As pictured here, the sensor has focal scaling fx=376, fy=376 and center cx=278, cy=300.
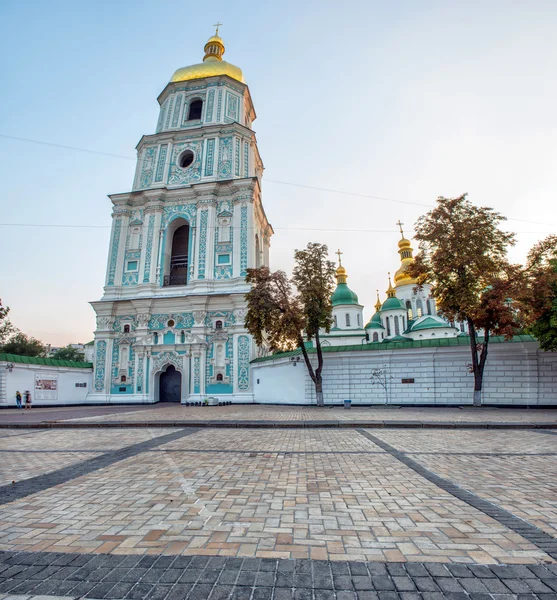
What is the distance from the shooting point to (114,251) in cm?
3098

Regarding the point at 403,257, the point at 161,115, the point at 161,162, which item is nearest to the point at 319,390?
the point at 161,162

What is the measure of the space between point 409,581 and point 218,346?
84.9 ft

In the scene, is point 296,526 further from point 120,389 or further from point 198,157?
point 198,157

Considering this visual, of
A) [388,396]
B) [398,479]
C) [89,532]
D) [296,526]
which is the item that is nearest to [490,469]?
[398,479]

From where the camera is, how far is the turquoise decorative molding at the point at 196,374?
26859 mm

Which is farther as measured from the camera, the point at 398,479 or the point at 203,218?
the point at 203,218

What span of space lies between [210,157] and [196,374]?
1804cm

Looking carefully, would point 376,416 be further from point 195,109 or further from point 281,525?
point 195,109

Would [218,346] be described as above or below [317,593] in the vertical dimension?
above

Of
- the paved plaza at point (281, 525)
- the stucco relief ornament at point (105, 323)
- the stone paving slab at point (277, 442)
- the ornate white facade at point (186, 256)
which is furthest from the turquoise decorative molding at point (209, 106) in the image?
the paved plaza at point (281, 525)

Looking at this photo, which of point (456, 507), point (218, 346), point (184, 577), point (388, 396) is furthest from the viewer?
point (218, 346)

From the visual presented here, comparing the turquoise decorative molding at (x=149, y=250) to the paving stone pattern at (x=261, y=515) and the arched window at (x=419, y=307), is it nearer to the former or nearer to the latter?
the paving stone pattern at (x=261, y=515)

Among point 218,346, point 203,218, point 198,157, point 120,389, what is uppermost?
point 198,157

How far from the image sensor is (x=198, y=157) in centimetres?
3216
